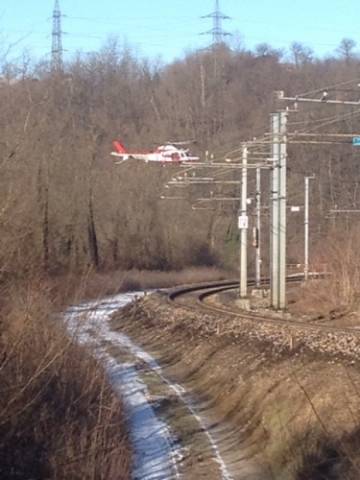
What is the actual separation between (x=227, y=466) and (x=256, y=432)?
4.68 feet

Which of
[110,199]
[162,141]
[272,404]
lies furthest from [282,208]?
[162,141]

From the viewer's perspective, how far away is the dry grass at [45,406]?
10.8 meters

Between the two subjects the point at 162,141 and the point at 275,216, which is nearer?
the point at 275,216

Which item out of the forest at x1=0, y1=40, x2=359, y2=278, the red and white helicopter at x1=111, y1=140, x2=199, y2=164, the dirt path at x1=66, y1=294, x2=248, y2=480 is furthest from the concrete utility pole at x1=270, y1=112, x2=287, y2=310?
the red and white helicopter at x1=111, y1=140, x2=199, y2=164

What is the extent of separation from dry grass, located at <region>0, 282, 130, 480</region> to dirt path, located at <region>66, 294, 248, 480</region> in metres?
0.53

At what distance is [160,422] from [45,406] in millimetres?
5769

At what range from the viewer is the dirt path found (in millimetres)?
14031

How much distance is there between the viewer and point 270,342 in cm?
2131

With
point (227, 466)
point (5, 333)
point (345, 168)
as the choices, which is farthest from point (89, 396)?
point (345, 168)

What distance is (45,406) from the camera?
12.3 meters

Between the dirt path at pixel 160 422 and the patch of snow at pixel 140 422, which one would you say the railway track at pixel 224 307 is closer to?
the dirt path at pixel 160 422

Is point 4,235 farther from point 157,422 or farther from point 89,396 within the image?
point 157,422

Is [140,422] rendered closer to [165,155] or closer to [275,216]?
[275,216]

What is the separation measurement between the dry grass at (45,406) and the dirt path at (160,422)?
53cm
